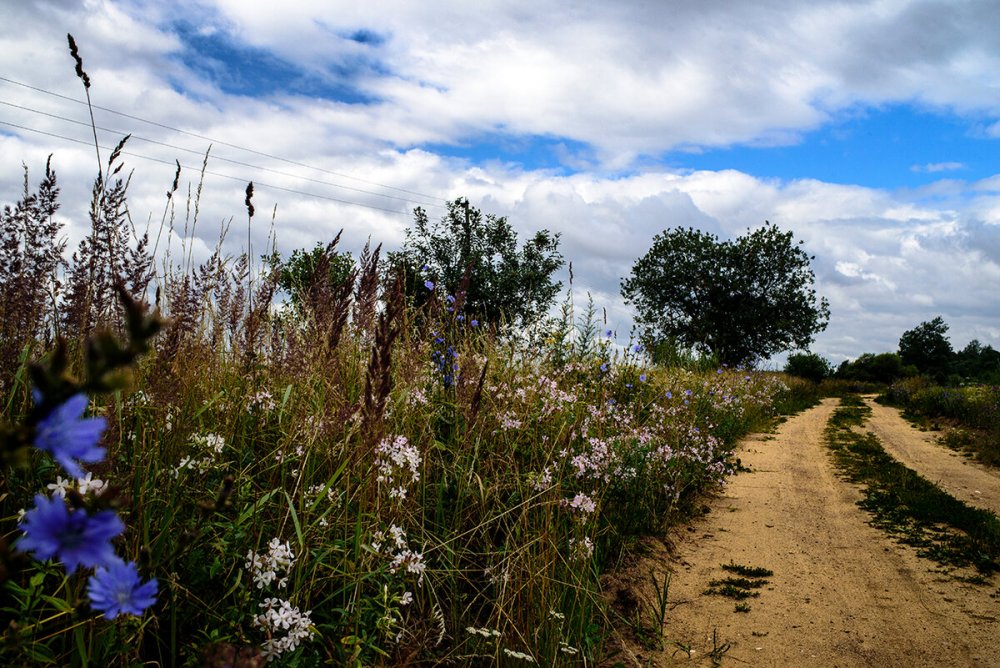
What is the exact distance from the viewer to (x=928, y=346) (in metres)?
53.5

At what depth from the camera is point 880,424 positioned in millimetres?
13164

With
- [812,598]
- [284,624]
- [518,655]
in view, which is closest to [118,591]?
[284,624]

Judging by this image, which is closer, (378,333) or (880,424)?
(378,333)

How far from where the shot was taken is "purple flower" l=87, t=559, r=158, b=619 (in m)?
0.72

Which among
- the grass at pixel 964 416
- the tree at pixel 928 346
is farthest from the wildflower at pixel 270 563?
the tree at pixel 928 346

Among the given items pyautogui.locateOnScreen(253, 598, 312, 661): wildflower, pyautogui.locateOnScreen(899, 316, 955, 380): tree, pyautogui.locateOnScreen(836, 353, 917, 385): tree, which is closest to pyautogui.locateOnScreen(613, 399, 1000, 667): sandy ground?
pyautogui.locateOnScreen(253, 598, 312, 661): wildflower

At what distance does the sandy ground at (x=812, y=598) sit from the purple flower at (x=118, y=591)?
3.07 m

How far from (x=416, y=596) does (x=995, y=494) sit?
7398 mm

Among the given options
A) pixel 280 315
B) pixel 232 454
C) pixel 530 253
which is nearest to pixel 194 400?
pixel 232 454

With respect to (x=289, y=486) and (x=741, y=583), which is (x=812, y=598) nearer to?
(x=741, y=583)

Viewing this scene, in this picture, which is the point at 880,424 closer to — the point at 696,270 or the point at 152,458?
the point at 152,458

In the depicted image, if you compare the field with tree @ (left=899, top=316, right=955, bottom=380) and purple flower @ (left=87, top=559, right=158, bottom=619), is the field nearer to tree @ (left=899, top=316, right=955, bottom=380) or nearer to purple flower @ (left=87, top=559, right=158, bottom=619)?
purple flower @ (left=87, top=559, right=158, bottom=619)

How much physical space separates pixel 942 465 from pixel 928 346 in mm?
53507

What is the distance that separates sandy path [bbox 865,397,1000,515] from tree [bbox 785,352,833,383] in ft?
63.0
